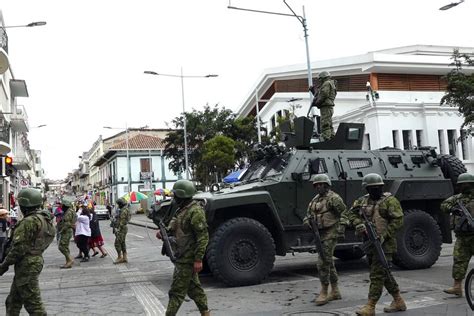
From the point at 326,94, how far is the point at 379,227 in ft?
16.0

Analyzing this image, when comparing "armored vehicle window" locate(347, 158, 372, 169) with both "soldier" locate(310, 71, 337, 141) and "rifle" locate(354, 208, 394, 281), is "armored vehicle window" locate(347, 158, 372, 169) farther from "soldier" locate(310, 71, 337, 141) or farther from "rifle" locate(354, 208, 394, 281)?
"rifle" locate(354, 208, 394, 281)

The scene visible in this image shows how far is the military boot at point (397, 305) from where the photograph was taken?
20.3 ft

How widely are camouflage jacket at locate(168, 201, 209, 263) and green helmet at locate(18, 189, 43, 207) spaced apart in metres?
1.44

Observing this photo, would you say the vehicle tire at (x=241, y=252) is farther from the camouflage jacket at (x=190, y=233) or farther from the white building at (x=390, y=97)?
the white building at (x=390, y=97)

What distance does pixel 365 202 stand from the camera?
6.52 metres

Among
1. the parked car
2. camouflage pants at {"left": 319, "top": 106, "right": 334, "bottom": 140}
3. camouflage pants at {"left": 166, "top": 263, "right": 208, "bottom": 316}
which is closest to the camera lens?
camouflage pants at {"left": 166, "top": 263, "right": 208, "bottom": 316}

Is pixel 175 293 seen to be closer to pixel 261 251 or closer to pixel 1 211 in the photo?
pixel 261 251

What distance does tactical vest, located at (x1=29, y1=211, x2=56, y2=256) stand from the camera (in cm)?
541

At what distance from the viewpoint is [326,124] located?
35.1ft

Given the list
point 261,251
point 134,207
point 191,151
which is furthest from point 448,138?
point 134,207

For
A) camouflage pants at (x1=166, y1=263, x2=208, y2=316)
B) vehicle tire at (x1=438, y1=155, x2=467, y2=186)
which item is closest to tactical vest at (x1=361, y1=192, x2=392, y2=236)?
camouflage pants at (x1=166, y1=263, x2=208, y2=316)

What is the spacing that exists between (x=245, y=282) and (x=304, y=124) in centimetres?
320

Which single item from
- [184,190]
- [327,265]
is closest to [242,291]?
[327,265]

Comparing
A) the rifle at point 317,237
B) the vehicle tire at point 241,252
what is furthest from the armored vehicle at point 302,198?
the rifle at point 317,237
